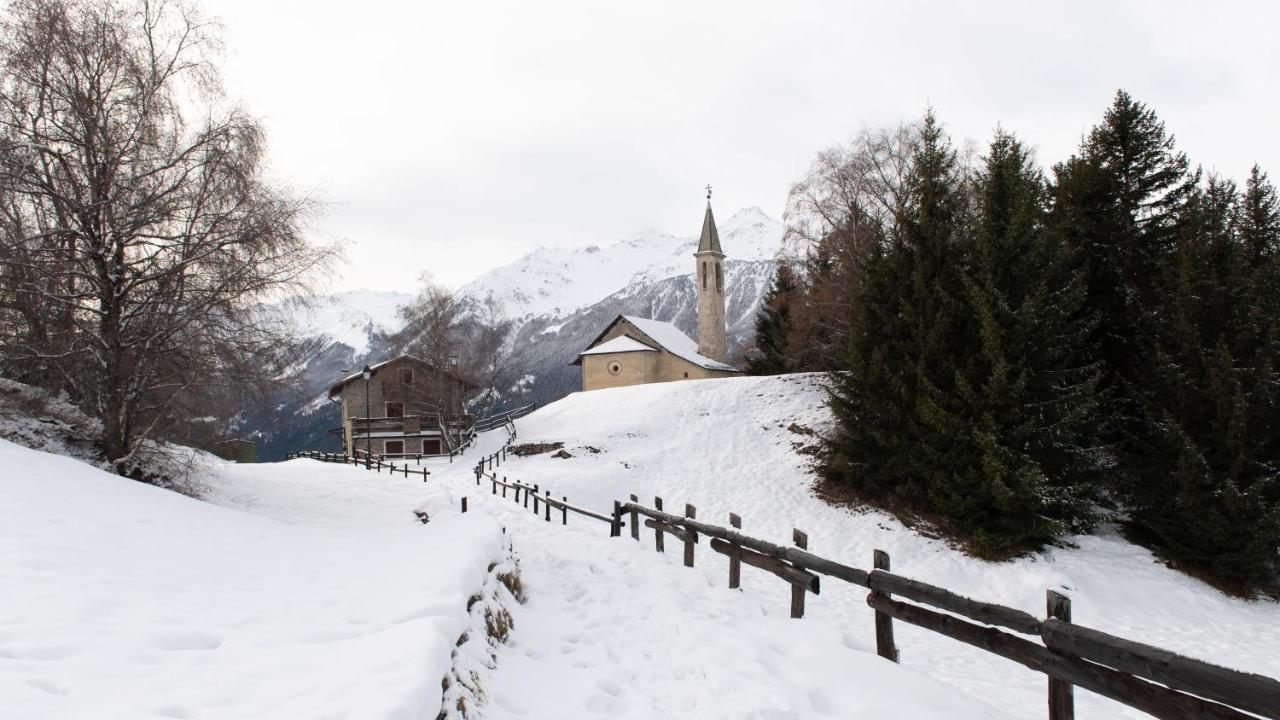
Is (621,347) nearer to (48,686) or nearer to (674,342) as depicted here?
(674,342)

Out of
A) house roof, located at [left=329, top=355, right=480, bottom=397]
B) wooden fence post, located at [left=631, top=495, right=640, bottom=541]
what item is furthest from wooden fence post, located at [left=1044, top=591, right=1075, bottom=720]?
house roof, located at [left=329, top=355, right=480, bottom=397]

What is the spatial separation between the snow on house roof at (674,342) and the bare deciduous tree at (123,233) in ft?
111

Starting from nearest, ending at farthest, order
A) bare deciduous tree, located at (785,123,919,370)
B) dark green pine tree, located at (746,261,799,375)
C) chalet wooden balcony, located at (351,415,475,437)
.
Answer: bare deciduous tree, located at (785,123,919,370) < dark green pine tree, located at (746,261,799,375) < chalet wooden balcony, located at (351,415,475,437)

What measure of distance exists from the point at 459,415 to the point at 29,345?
2481 centimetres

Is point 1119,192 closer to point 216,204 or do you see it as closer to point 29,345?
point 216,204

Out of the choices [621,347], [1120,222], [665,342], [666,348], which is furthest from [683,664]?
[665,342]

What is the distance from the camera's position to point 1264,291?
13758 millimetres

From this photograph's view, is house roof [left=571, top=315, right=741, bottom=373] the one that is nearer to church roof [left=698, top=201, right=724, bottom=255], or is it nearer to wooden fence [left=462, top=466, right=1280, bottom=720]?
church roof [left=698, top=201, right=724, bottom=255]

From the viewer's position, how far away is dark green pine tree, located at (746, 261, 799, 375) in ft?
118

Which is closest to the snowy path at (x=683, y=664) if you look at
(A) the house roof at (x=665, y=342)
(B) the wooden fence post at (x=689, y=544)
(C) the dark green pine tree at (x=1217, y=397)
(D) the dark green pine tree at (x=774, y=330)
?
(B) the wooden fence post at (x=689, y=544)

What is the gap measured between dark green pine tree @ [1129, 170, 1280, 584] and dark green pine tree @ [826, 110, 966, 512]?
4291 mm

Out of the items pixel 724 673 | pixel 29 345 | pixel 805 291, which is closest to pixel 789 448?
pixel 805 291

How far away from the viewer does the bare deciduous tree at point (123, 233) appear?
34.6 ft

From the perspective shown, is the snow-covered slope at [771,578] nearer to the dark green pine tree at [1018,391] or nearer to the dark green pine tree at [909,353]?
the dark green pine tree at [1018,391]
